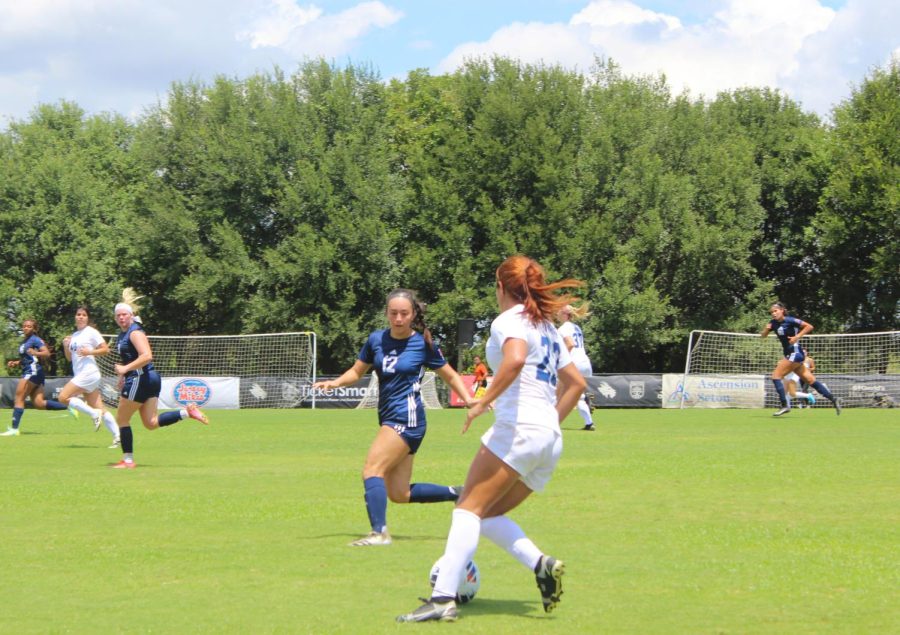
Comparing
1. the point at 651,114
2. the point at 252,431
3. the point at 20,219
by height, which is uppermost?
the point at 651,114

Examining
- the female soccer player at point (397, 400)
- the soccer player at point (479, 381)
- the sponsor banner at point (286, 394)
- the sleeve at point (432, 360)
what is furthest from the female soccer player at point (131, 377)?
the soccer player at point (479, 381)

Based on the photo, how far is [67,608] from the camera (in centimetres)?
652

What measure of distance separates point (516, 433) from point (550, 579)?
782 mm

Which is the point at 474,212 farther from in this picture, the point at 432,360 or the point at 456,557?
the point at 456,557

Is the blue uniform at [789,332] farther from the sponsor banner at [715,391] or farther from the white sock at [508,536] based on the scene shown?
the white sock at [508,536]

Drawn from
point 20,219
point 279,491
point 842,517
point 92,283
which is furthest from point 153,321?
point 842,517

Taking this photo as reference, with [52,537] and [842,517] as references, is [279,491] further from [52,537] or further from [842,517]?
[842,517]

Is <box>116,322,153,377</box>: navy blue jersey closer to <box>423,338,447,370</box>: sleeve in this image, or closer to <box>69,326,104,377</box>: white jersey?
<box>69,326,104,377</box>: white jersey

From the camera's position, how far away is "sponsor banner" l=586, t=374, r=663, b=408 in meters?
39.7

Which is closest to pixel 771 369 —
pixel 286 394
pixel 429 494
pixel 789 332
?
pixel 286 394

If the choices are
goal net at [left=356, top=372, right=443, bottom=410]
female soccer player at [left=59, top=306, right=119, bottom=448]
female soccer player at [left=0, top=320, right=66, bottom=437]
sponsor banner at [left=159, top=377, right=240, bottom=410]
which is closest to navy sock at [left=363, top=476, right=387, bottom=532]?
female soccer player at [left=59, top=306, right=119, bottom=448]

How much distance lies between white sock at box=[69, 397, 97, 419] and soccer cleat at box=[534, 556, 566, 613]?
16182 millimetres

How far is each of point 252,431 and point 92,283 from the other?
112 ft

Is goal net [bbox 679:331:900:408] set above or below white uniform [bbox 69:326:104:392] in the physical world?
below
